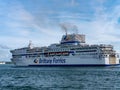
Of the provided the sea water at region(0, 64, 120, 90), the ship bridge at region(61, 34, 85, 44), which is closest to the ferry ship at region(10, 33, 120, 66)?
the ship bridge at region(61, 34, 85, 44)

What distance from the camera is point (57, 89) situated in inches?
1467

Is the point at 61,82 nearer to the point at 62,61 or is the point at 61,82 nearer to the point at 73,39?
the point at 62,61

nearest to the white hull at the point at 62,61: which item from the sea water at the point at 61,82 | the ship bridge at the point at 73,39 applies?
the ship bridge at the point at 73,39

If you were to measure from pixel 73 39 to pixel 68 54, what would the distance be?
1166 centimetres

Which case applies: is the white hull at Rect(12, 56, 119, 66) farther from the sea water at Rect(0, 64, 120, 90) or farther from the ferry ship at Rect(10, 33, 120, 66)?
the sea water at Rect(0, 64, 120, 90)

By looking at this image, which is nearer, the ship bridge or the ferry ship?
the ferry ship

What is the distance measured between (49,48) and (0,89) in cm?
10524

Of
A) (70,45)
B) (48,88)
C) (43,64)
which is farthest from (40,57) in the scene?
(48,88)

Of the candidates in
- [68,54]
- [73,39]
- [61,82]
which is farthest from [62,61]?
[61,82]

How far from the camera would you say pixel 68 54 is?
133m

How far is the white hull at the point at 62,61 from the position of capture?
125 metres

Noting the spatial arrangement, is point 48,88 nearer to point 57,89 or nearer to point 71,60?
point 57,89

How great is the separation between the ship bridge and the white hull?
10.9 meters

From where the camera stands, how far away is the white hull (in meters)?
125
